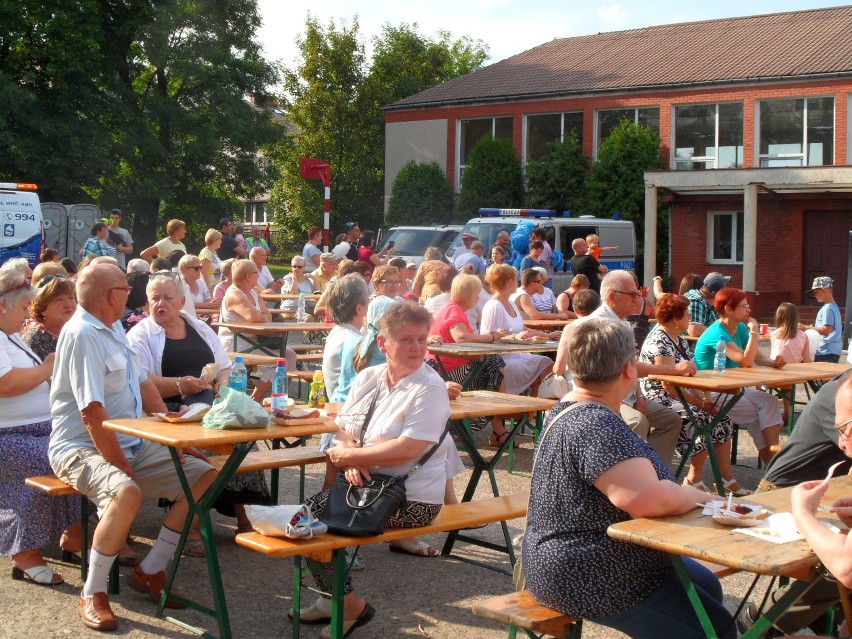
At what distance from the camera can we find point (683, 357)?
292 inches

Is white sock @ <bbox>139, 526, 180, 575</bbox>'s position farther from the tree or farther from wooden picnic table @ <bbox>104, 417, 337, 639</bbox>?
the tree

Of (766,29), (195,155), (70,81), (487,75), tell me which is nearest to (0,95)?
(70,81)

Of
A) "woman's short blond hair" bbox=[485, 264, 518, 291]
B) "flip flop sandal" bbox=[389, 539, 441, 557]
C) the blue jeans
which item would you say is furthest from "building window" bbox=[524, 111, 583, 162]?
the blue jeans

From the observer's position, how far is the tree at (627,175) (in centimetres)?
3073

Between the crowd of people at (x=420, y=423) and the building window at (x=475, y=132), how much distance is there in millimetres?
25617

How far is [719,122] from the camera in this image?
99.9 feet

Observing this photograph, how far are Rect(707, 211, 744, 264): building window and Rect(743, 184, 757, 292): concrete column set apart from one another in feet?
8.55

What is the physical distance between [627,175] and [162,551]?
27.2 meters

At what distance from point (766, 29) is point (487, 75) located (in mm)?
9232

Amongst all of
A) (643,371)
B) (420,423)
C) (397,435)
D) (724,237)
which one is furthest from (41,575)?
(724,237)

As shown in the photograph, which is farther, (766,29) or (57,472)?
(766,29)

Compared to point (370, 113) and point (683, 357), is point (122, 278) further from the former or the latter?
point (370, 113)

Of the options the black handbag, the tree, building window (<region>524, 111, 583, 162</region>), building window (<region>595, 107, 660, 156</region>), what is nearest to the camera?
the black handbag

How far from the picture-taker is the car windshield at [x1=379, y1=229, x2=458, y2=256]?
22859 millimetres
